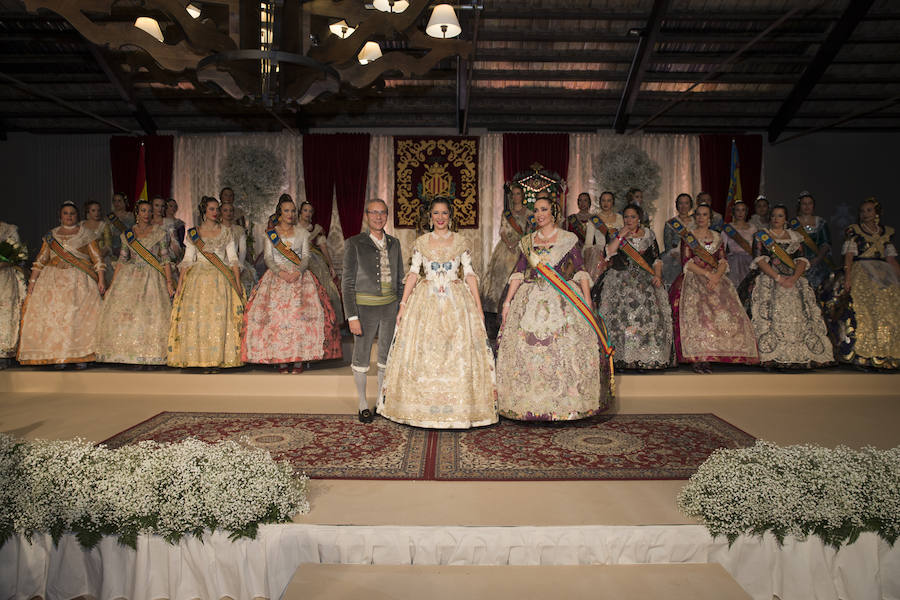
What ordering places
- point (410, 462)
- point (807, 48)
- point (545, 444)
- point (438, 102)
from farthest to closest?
point (438, 102) < point (807, 48) < point (545, 444) < point (410, 462)

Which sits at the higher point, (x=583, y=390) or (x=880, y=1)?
(x=880, y=1)

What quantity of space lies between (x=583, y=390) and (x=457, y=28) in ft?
9.86

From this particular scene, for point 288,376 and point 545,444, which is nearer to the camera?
point 545,444

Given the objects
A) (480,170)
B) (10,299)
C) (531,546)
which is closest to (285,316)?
(10,299)

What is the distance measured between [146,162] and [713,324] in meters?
8.65

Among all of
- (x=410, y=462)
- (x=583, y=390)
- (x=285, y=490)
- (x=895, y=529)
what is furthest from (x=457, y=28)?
(x=895, y=529)

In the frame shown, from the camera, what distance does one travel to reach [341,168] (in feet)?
31.5

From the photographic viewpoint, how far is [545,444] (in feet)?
12.5

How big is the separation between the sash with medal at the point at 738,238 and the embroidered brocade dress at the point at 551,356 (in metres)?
2.88

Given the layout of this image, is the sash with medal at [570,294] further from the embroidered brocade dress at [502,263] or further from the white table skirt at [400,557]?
the embroidered brocade dress at [502,263]

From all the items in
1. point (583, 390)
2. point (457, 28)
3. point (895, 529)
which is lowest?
point (895, 529)

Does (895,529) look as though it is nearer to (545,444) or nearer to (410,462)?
(545,444)

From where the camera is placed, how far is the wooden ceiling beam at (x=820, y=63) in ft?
24.3

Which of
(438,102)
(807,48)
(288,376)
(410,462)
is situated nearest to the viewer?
(410,462)
